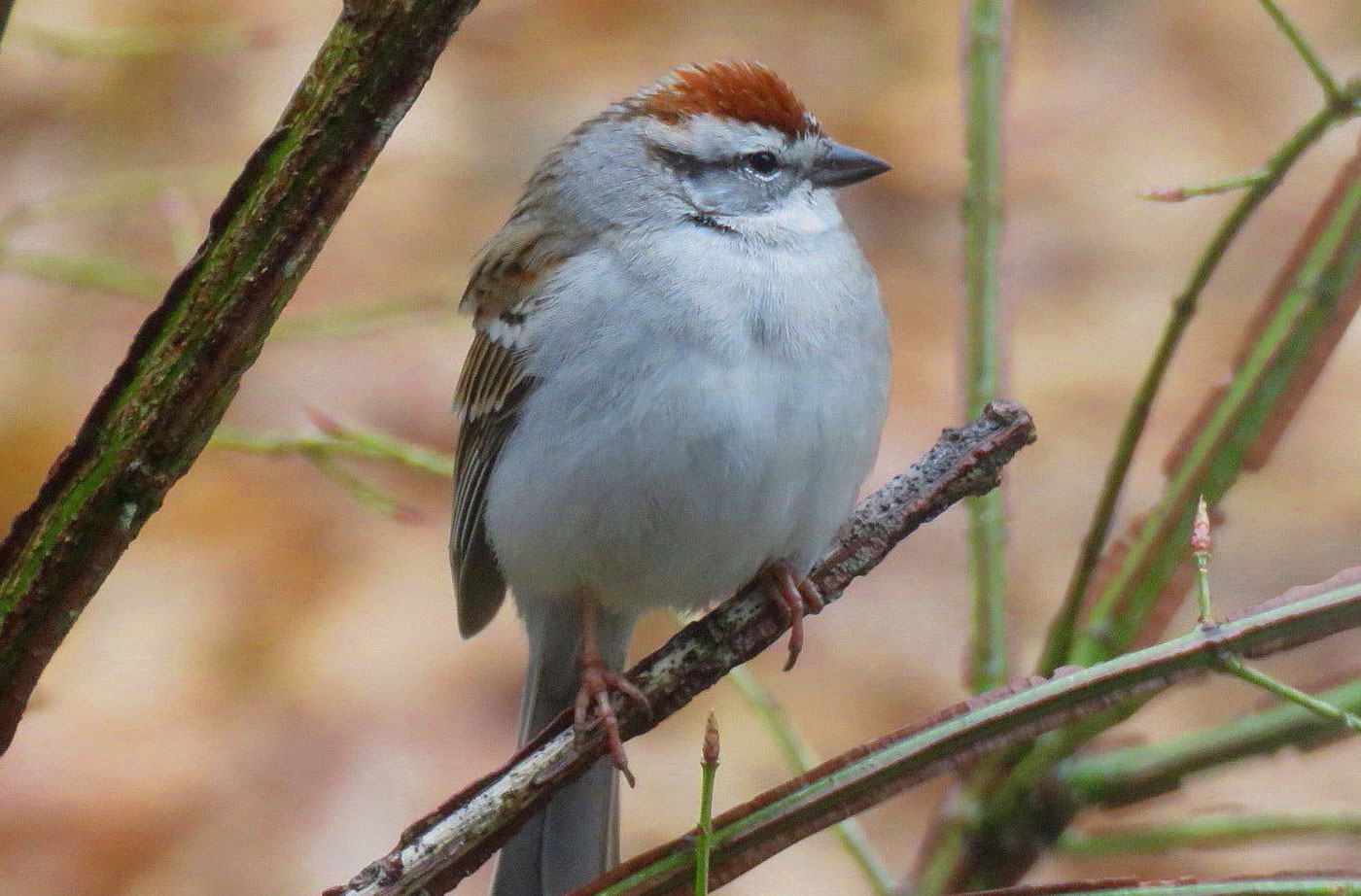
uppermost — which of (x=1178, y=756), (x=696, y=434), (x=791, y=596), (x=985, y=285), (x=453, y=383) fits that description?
(x=453, y=383)

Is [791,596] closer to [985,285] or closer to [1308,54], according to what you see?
[985,285]

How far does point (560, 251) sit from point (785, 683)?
147cm

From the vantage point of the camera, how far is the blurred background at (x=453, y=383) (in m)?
2.98

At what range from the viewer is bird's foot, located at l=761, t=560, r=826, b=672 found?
1.92 m

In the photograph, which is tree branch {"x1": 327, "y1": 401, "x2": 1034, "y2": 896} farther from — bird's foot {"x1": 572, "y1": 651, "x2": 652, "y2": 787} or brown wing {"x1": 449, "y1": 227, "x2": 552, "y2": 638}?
brown wing {"x1": 449, "y1": 227, "x2": 552, "y2": 638}

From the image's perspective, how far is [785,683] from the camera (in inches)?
134

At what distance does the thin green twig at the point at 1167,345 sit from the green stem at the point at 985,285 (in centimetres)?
9

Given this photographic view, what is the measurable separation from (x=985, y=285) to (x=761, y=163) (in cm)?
36

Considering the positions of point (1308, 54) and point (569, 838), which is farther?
point (569, 838)

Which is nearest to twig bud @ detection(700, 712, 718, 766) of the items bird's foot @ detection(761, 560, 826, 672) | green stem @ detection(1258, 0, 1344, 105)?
bird's foot @ detection(761, 560, 826, 672)

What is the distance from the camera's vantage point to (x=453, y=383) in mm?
3963

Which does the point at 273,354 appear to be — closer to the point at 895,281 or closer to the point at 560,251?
the point at 895,281

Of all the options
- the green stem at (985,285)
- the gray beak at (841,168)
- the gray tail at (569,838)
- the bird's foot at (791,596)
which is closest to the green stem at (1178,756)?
the green stem at (985,285)

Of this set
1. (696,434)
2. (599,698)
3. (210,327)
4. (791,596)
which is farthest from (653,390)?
(210,327)
